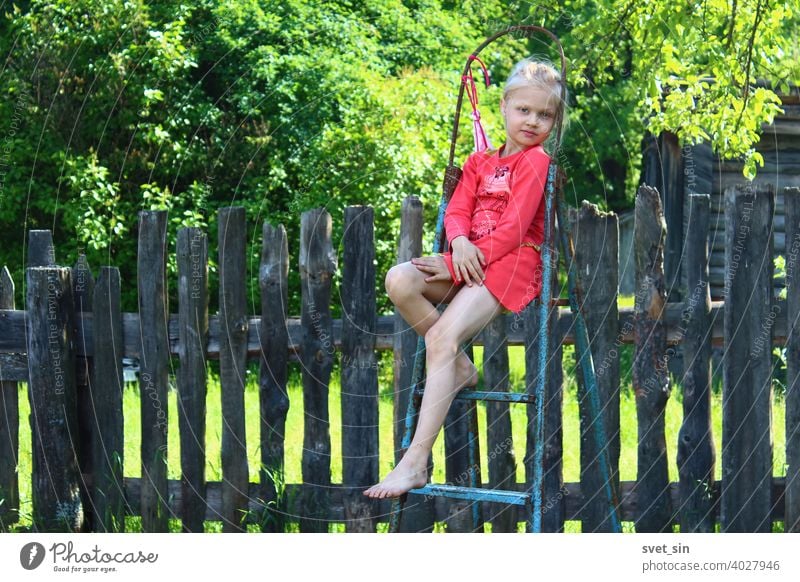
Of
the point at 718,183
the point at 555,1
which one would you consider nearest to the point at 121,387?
the point at 555,1

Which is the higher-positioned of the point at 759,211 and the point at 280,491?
the point at 759,211

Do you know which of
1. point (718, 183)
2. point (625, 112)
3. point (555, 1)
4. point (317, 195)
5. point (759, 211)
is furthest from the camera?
point (625, 112)

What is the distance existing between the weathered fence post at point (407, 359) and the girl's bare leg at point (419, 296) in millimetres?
651

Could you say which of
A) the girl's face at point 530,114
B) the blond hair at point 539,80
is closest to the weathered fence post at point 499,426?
the girl's face at point 530,114

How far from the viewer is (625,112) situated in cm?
1537

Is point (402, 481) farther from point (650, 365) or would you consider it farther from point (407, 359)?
point (650, 365)

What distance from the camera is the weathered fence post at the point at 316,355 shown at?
462 centimetres

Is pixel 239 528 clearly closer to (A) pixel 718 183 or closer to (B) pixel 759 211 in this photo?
(B) pixel 759 211

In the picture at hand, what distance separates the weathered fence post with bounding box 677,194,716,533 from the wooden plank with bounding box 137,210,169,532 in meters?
2.33

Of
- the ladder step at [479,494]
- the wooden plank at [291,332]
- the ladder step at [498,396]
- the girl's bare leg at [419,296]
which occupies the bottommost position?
the ladder step at [479,494]

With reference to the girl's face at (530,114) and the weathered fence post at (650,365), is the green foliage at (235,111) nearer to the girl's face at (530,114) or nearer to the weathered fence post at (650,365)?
the weathered fence post at (650,365)

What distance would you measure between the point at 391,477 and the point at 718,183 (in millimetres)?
7277

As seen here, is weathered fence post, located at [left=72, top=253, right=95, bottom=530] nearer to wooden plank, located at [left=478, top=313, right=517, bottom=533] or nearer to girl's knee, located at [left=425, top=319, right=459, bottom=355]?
wooden plank, located at [left=478, top=313, right=517, bottom=533]

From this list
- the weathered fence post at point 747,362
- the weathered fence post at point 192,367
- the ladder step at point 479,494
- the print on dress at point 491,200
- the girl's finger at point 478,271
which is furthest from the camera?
the weathered fence post at point 192,367
